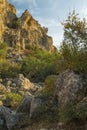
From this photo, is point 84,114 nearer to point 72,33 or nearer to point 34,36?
point 72,33

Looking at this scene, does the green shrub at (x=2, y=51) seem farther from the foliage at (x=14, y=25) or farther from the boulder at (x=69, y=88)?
the boulder at (x=69, y=88)

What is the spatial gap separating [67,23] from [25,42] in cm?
6269

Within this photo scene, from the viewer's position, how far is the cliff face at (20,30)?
242 feet

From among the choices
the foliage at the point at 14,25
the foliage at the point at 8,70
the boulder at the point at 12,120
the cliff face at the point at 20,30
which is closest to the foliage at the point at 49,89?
the boulder at the point at 12,120

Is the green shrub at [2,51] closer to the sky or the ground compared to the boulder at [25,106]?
closer to the sky

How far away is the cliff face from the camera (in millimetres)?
73662

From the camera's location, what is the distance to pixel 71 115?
1283 centimetres

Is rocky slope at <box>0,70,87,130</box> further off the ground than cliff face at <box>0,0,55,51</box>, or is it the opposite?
cliff face at <box>0,0,55,51</box>

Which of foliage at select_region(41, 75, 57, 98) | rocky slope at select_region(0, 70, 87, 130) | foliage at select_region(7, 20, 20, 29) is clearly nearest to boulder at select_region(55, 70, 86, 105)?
rocky slope at select_region(0, 70, 87, 130)

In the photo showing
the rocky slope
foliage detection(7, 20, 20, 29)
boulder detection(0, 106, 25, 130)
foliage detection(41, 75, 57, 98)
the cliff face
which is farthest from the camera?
foliage detection(7, 20, 20, 29)

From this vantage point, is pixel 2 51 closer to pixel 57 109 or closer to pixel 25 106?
pixel 25 106

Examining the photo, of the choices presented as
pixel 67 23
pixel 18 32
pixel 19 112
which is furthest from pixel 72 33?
pixel 18 32

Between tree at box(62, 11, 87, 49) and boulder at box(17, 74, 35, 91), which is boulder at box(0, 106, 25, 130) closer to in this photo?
tree at box(62, 11, 87, 49)

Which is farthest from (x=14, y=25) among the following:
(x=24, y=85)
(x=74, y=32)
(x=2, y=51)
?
(x=74, y=32)
